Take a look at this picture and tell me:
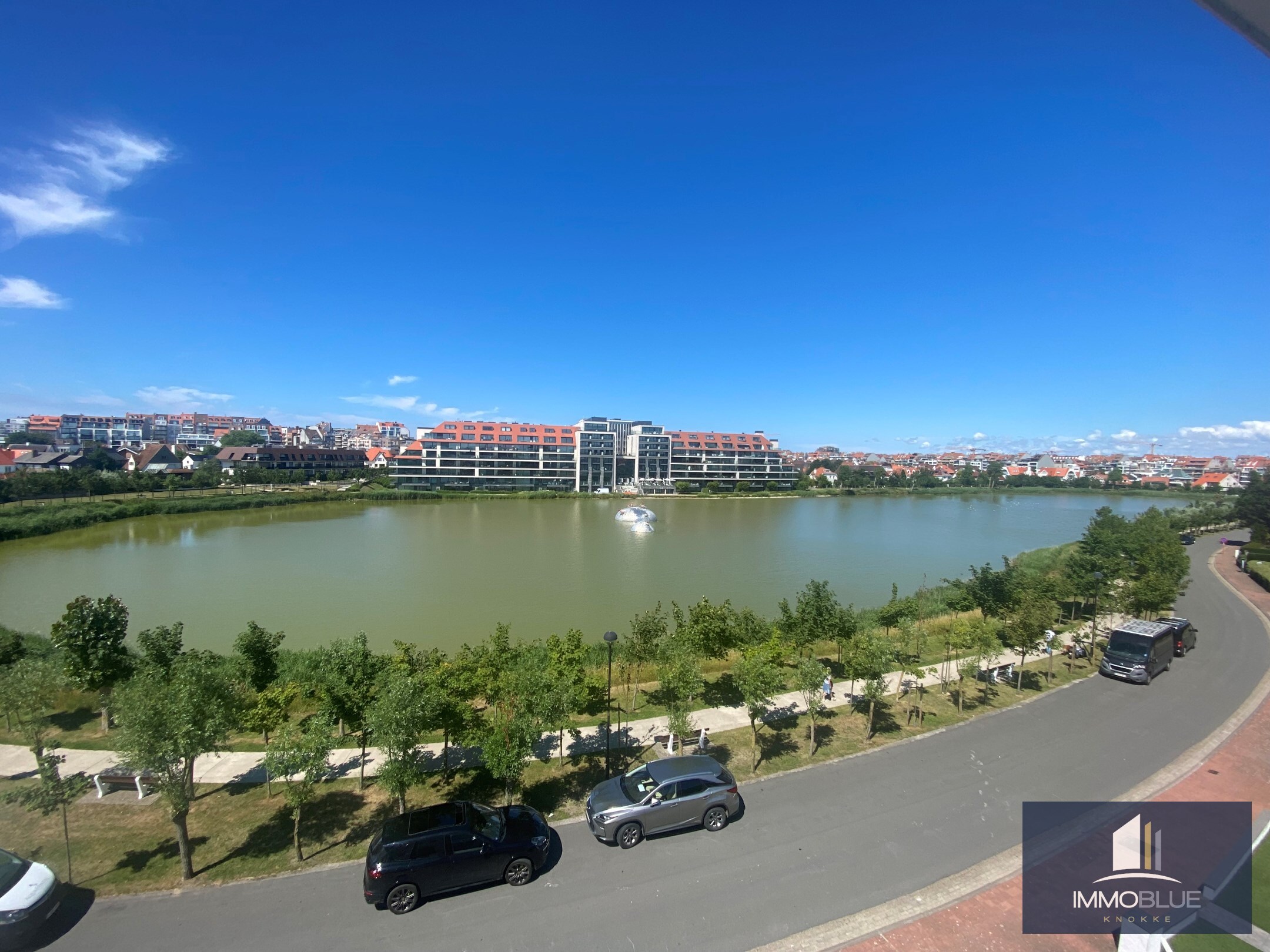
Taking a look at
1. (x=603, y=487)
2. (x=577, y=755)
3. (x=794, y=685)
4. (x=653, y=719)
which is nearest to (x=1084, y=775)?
(x=794, y=685)

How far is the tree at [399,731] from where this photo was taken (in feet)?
19.0

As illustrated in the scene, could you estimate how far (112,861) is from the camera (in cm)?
559

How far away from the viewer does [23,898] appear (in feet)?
15.0

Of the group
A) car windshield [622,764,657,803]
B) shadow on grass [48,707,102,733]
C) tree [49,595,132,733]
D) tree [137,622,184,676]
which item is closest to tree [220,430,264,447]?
shadow on grass [48,707,102,733]

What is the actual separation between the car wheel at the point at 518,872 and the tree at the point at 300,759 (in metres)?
2.17

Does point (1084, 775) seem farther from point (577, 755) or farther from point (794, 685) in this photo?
point (577, 755)

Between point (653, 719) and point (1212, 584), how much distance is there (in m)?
25.7

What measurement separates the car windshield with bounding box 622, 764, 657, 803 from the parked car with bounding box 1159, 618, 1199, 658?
12.9m

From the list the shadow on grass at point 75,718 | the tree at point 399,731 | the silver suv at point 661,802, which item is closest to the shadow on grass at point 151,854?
the tree at point 399,731

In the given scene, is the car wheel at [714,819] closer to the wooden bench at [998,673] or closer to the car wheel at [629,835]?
the car wheel at [629,835]

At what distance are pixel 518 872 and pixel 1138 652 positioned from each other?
1270 centimetres

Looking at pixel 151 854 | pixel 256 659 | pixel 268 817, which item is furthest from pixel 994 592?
pixel 151 854

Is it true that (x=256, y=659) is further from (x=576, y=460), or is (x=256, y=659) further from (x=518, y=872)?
(x=576, y=460)

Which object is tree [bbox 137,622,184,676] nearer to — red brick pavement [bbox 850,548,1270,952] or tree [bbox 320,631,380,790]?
tree [bbox 320,631,380,790]
